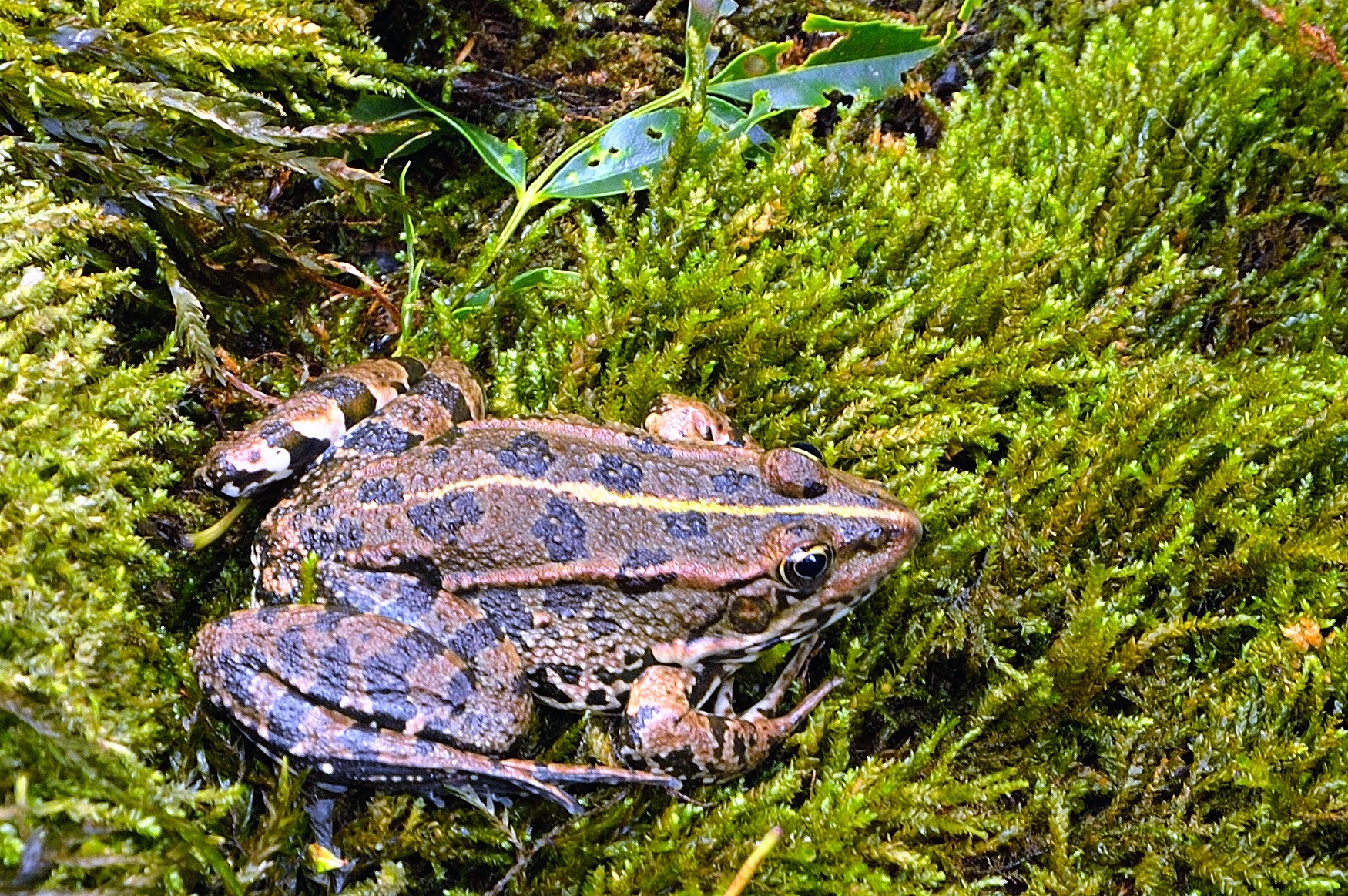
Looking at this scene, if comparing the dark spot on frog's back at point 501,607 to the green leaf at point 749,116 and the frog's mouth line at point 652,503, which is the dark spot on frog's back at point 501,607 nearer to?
the frog's mouth line at point 652,503

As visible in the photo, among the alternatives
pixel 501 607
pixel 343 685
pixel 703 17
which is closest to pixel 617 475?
pixel 501 607

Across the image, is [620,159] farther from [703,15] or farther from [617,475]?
[617,475]

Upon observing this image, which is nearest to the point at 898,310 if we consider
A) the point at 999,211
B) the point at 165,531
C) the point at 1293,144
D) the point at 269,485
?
the point at 999,211

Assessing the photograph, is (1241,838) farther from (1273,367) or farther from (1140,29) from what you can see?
(1140,29)

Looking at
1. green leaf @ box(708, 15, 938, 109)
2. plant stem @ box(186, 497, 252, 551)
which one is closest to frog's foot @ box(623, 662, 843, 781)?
plant stem @ box(186, 497, 252, 551)

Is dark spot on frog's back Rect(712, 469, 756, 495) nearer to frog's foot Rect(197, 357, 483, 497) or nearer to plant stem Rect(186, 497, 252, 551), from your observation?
frog's foot Rect(197, 357, 483, 497)

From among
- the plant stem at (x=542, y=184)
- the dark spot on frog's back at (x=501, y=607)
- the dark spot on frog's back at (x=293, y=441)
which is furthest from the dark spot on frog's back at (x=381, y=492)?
the plant stem at (x=542, y=184)
